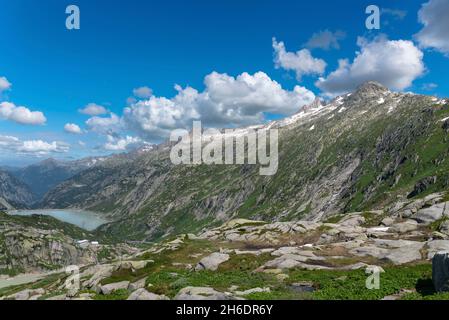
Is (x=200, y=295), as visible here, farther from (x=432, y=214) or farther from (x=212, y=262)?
(x=432, y=214)

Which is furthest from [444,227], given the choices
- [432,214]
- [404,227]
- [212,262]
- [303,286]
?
[303,286]

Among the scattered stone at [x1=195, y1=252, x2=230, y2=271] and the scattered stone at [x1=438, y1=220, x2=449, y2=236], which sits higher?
the scattered stone at [x1=438, y1=220, x2=449, y2=236]

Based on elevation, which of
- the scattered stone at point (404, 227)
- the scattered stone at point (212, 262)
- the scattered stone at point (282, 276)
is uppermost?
the scattered stone at point (404, 227)

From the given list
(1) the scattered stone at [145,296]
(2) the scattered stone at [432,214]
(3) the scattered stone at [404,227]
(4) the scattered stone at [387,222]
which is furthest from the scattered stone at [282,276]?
(4) the scattered stone at [387,222]

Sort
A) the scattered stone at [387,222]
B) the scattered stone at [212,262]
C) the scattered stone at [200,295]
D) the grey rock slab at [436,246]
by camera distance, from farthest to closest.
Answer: the scattered stone at [387,222]
the scattered stone at [212,262]
the grey rock slab at [436,246]
the scattered stone at [200,295]

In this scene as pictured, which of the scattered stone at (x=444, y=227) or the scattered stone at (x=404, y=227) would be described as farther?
the scattered stone at (x=404, y=227)

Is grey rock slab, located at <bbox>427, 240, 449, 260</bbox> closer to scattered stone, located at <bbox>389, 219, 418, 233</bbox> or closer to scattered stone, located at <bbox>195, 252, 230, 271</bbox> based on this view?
scattered stone, located at <bbox>389, 219, 418, 233</bbox>

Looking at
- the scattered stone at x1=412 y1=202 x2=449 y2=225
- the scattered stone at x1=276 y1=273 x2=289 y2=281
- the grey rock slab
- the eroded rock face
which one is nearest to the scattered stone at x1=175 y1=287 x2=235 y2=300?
the scattered stone at x1=276 y1=273 x2=289 y2=281

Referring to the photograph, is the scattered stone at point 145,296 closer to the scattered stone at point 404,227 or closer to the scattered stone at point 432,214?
the scattered stone at point 404,227
